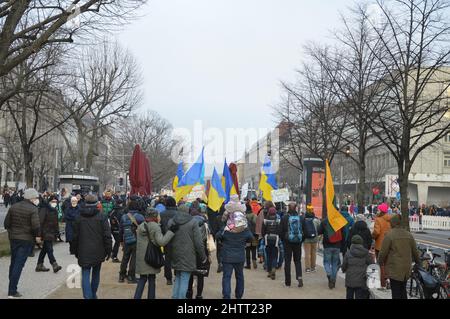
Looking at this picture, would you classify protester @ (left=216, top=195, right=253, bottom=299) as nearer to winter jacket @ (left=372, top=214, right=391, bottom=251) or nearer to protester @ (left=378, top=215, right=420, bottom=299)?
protester @ (left=378, top=215, right=420, bottom=299)

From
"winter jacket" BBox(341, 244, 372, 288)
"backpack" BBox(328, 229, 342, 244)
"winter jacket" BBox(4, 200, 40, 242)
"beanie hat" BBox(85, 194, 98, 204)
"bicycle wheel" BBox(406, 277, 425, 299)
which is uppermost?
"beanie hat" BBox(85, 194, 98, 204)

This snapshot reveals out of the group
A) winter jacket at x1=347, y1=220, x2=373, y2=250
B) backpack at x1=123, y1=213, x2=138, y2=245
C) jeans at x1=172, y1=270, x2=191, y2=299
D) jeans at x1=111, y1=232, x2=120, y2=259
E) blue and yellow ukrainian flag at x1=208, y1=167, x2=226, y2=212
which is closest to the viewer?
jeans at x1=172, y1=270, x2=191, y2=299

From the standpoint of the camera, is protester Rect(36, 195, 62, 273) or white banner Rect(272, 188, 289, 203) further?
white banner Rect(272, 188, 289, 203)

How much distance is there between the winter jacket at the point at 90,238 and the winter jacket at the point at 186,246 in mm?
1065

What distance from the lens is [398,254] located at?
8.79m

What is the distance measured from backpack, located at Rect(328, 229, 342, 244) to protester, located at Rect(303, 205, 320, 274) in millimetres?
814

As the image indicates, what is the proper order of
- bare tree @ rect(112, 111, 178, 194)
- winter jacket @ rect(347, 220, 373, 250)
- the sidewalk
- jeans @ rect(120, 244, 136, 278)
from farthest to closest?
bare tree @ rect(112, 111, 178, 194), jeans @ rect(120, 244, 136, 278), winter jacket @ rect(347, 220, 373, 250), the sidewalk

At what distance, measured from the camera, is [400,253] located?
8.79m

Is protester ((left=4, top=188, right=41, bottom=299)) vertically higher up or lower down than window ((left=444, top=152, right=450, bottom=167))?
lower down

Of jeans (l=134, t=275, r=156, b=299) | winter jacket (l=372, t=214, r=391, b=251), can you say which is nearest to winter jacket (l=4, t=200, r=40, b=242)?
jeans (l=134, t=275, r=156, b=299)

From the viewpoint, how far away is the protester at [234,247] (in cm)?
990

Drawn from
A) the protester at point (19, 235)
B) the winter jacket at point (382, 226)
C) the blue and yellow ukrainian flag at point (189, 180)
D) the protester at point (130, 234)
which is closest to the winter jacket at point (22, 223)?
the protester at point (19, 235)

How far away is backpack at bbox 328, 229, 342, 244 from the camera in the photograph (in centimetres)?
1222
